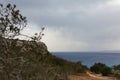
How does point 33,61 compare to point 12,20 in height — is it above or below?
below

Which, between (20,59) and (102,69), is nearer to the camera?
(20,59)

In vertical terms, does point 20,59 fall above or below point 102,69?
above

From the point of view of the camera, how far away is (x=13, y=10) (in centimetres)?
1194

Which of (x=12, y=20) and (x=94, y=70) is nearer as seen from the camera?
(x=12, y=20)

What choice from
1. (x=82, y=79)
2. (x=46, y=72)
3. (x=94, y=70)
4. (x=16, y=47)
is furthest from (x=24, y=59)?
(x=94, y=70)

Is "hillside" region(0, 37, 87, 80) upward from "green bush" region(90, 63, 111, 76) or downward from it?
upward

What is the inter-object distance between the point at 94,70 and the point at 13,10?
35532 millimetres

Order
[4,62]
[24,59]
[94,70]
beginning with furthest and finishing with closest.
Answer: [94,70]
[24,59]
[4,62]

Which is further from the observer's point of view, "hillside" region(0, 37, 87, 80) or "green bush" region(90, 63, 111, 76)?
"green bush" region(90, 63, 111, 76)

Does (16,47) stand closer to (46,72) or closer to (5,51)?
(5,51)

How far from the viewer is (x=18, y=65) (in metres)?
11.6

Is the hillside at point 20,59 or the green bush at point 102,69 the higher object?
the hillside at point 20,59

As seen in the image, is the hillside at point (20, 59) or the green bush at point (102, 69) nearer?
the hillside at point (20, 59)

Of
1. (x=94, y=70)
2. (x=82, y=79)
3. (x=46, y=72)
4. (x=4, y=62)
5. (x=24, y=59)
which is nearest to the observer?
(x=4, y=62)
